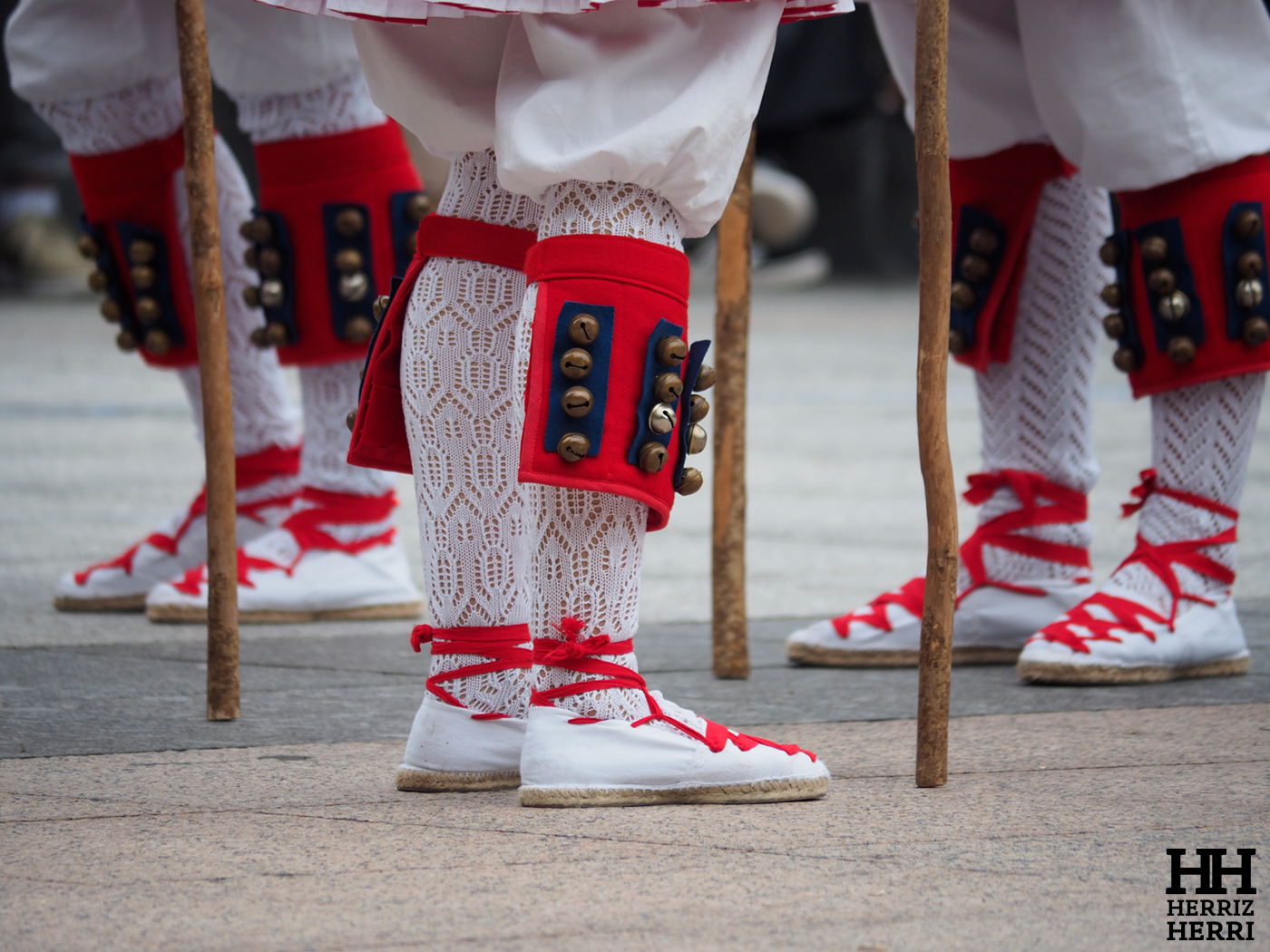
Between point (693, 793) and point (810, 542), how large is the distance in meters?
1.66

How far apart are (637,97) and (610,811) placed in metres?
0.61

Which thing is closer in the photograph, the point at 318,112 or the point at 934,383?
the point at 934,383

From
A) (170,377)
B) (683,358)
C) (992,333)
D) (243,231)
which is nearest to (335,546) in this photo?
(243,231)

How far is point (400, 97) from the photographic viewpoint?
150cm

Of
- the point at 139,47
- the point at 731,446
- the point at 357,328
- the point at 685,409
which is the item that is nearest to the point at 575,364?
the point at 685,409

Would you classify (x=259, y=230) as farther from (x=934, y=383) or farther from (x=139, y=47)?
(x=934, y=383)

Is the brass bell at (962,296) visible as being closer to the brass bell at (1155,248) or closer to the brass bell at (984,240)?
the brass bell at (984,240)

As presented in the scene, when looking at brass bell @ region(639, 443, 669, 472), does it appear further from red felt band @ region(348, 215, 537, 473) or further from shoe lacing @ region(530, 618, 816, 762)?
red felt band @ region(348, 215, 537, 473)

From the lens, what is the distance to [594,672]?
56.9 inches

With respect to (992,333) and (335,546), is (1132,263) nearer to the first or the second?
(992,333)

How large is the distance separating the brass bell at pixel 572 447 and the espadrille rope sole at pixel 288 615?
3.80 feet

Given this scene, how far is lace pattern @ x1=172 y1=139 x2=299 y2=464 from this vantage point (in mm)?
2531

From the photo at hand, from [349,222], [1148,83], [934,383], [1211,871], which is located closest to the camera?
[1211,871]

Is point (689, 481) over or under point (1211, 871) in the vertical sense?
over
